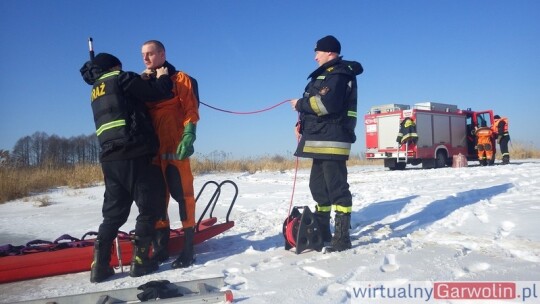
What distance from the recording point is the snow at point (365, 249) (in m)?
2.75

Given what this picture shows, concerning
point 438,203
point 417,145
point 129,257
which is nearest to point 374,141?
point 417,145

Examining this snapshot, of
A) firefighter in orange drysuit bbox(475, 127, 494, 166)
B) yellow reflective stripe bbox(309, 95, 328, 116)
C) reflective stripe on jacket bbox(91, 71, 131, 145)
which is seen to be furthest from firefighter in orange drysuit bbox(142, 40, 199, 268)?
firefighter in orange drysuit bbox(475, 127, 494, 166)

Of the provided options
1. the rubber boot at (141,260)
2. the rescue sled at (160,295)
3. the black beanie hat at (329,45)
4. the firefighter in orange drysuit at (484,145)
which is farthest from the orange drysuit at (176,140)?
the firefighter in orange drysuit at (484,145)

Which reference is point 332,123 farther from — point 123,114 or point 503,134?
point 503,134

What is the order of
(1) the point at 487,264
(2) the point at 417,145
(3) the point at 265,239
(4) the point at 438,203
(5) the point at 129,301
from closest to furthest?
(5) the point at 129,301 < (1) the point at 487,264 < (3) the point at 265,239 < (4) the point at 438,203 < (2) the point at 417,145

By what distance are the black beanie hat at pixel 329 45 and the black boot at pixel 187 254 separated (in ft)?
6.96

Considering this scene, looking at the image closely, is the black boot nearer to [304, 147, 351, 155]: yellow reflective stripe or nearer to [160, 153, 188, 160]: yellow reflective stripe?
[160, 153, 188, 160]: yellow reflective stripe

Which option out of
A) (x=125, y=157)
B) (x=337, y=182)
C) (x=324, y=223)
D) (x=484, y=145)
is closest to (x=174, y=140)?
(x=125, y=157)

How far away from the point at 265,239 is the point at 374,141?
14.3 m

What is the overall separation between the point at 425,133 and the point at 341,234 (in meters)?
14.6

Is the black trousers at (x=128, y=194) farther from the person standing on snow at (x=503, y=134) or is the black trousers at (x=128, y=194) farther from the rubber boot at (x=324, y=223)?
the person standing on snow at (x=503, y=134)

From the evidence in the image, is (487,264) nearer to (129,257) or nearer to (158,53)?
(129,257)

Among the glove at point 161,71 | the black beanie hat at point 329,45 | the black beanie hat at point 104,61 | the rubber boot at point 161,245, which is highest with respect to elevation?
the black beanie hat at point 329,45

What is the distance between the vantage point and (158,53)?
3633mm
